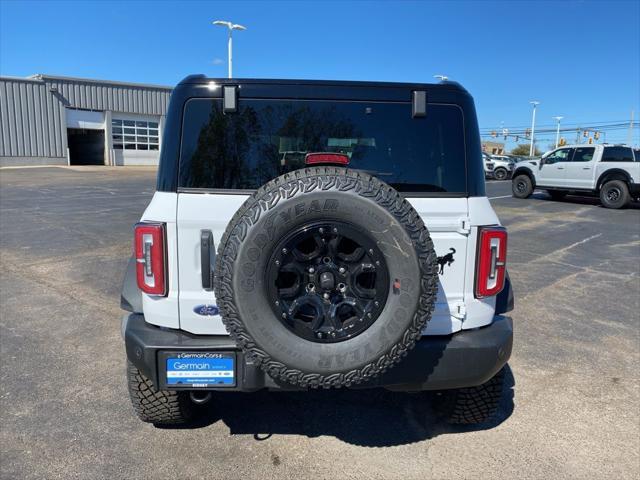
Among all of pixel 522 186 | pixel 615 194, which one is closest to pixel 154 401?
pixel 615 194

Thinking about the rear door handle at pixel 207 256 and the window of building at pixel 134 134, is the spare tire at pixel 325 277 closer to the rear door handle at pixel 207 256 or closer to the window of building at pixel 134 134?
the rear door handle at pixel 207 256

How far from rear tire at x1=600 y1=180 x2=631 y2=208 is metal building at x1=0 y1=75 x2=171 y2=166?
32858 millimetres

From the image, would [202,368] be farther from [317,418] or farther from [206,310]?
[317,418]

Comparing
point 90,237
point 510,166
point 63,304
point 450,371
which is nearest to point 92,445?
point 450,371

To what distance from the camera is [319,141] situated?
2.76 metres

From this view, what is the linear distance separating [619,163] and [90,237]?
49.5ft

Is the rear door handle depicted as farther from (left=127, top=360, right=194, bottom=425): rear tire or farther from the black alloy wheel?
(left=127, top=360, right=194, bottom=425): rear tire

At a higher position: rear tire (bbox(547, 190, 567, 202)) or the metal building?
the metal building

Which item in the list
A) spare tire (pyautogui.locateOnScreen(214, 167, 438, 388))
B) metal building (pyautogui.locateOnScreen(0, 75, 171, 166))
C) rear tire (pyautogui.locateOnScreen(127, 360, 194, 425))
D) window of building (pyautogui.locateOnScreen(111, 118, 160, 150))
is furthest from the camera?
window of building (pyautogui.locateOnScreen(111, 118, 160, 150))

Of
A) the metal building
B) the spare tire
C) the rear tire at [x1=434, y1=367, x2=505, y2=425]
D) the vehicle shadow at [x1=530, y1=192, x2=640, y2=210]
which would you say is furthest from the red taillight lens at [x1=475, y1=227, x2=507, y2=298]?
the metal building

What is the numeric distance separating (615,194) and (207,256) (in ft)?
55.3

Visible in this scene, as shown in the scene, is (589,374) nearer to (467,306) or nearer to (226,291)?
(467,306)

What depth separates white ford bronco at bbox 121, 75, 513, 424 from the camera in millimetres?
2246

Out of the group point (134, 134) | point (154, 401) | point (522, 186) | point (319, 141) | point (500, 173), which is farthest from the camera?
point (134, 134)
